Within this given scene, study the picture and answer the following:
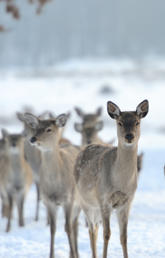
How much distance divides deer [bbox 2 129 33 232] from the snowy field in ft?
1.82

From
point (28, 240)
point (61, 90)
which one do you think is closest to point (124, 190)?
point (28, 240)

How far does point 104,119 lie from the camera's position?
35500 millimetres

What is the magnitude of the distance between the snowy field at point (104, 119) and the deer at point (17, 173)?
0.56 metres

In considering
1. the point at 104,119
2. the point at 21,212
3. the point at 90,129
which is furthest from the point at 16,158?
the point at 104,119

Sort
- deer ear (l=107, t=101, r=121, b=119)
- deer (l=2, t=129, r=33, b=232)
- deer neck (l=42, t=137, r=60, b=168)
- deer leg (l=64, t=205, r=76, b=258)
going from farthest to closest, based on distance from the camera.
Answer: deer (l=2, t=129, r=33, b=232) < deer neck (l=42, t=137, r=60, b=168) < deer leg (l=64, t=205, r=76, b=258) < deer ear (l=107, t=101, r=121, b=119)

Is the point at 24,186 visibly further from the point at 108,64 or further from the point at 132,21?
the point at 132,21

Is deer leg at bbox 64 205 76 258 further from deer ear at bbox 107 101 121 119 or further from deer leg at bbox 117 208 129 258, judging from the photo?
deer ear at bbox 107 101 121 119

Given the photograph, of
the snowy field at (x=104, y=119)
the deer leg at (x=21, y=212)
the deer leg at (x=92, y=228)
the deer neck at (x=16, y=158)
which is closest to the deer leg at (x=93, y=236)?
the deer leg at (x=92, y=228)

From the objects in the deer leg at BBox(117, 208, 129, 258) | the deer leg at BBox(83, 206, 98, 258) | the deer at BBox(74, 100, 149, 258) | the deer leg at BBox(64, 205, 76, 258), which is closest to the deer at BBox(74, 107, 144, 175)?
the deer leg at BBox(64, 205, 76, 258)

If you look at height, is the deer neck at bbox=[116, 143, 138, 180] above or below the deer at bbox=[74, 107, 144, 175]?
below

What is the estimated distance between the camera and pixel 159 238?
27.9 ft

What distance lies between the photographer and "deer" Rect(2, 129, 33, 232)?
456 inches

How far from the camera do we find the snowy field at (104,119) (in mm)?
8477

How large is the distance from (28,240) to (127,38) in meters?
95.1
